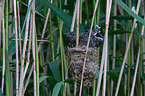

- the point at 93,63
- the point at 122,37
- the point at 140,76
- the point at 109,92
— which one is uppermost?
the point at 122,37

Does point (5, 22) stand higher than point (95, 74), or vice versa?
point (5, 22)

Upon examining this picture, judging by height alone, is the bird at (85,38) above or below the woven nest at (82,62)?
above

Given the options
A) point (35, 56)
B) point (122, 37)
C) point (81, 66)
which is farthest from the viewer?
point (122, 37)

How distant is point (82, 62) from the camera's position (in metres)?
0.85

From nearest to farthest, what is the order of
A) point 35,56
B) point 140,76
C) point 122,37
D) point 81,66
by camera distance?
point 35,56 → point 81,66 → point 140,76 → point 122,37

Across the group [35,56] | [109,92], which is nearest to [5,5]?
[35,56]

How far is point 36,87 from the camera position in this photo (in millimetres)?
754

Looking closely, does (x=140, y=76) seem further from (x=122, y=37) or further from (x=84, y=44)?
(x=122, y=37)

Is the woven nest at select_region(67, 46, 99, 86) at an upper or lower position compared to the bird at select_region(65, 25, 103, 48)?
lower

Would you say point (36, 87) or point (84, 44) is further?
point (84, 44)

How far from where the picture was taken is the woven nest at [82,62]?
853 millimetres

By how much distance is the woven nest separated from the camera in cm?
85

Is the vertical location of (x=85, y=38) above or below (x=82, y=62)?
above

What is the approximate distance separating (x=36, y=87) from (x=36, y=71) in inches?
2.7
